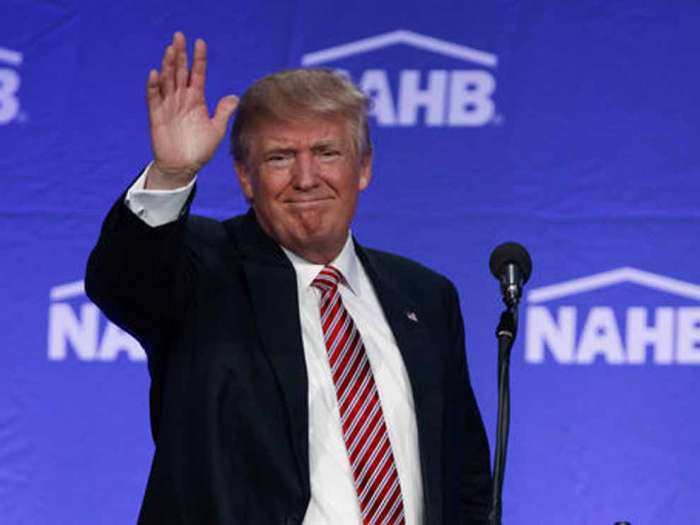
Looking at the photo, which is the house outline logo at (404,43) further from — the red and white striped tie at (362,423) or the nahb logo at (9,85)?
the red and white striped tie at (362,423)

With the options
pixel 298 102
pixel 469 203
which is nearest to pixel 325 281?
pixel 298 102

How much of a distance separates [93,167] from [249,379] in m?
1.53

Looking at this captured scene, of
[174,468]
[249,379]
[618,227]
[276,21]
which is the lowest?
[174,468]

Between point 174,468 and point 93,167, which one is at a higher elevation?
point 93,167

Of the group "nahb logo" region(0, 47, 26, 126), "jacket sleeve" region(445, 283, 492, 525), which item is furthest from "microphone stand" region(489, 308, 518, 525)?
"nahb logo" region(0, 47, 26, 126)

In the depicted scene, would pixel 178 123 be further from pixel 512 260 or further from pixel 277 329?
pixel 512 260

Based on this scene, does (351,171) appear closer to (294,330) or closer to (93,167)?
(294,330)

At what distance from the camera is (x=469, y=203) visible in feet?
11.4

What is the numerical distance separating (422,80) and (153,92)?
150 cm

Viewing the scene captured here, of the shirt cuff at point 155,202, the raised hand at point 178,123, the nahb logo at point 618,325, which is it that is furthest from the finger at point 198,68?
the nahb logo at point 618,325

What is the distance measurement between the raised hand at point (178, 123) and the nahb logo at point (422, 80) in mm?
1410

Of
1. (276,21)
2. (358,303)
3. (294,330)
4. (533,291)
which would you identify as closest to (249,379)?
(294,330)

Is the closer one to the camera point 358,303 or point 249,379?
point 249,379

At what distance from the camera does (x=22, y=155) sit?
3572 mm
